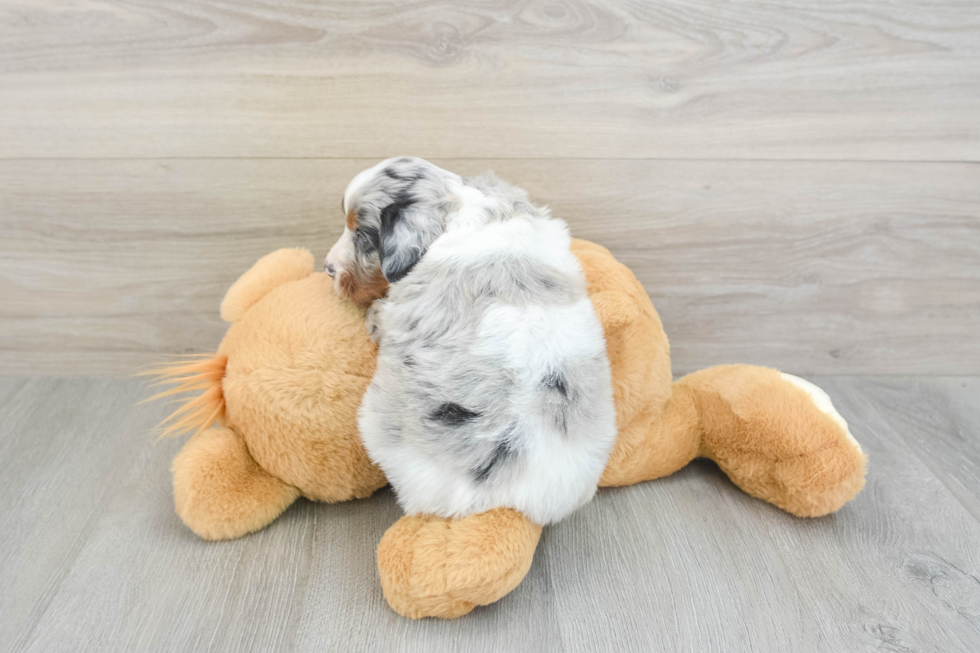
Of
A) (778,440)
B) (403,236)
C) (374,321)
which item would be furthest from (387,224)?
(778,440)

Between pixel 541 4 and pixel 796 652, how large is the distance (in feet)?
3.55

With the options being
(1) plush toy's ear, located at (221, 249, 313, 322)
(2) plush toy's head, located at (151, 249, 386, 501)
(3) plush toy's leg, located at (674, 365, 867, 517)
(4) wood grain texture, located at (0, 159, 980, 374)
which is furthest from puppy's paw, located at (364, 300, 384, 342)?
(3) plush toy's leg, located at (674, 365, 867, 517)

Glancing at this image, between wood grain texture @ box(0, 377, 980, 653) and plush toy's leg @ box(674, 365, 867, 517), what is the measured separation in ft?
0.17

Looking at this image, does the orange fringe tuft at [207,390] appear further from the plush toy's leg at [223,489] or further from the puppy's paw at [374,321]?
the puppy's paw at [374,321]

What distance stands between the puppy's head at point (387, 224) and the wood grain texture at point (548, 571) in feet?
1.32

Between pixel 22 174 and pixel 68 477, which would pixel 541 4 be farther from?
pixel 68 477

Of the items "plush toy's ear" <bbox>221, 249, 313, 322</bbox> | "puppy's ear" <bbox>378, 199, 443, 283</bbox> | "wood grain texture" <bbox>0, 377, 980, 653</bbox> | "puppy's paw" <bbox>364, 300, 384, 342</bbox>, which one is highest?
"puppy's ear" <bbox>378, 199, 443, 283</bbox>

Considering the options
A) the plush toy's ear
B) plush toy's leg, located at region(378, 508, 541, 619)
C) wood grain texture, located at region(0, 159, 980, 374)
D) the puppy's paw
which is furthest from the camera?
wood grain texture, located at region(0, 159, 980, 374)

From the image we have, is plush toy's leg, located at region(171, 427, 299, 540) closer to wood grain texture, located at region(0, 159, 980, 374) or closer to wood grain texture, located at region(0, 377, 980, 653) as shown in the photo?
wood grain texture, located at region(0, 377, 980, 653)

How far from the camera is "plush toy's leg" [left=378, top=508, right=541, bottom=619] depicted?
0.83 m

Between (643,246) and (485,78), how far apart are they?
455 mm

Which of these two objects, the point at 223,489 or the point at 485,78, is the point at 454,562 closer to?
the point at 223,489

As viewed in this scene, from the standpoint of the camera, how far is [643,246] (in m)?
1.37

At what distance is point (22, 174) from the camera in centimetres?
130
